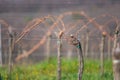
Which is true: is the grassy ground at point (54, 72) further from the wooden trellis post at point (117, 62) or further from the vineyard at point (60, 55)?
the wooden trellis post at point (117, 62)

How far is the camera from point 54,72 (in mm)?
11711

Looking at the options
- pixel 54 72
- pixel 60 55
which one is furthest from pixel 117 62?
pixel 54 72

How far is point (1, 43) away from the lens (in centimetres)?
1780

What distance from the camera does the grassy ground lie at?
33.8 feet

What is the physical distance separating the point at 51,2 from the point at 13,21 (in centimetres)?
202

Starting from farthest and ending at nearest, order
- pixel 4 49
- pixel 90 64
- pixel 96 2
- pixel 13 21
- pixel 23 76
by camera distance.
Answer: pixel 96 2
pixel 13 21
pixel 4 49
pixel 90 64
pixel 23 76

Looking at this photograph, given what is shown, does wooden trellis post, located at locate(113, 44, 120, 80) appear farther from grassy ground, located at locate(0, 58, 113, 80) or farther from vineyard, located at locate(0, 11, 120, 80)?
grassy ground, located at locate(0, 58, 113, 80)

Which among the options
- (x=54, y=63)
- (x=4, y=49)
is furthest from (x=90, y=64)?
(x=4, y=49)

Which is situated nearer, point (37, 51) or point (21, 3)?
point (37, 51)

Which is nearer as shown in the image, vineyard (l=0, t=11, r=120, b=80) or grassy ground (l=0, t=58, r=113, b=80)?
vineyard (l=0, t=11, r=120, b=80)

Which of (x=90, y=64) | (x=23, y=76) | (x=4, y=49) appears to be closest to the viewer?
(x=23, y=76)

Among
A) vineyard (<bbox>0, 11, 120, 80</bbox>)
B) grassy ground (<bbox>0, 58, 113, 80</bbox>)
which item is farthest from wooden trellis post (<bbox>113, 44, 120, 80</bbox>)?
grassy ground (<bbox>0, 58, 113, 80</bbox>)

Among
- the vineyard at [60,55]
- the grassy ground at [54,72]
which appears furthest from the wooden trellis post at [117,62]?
the grassy ground at [54,72]

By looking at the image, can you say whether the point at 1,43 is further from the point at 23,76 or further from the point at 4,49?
the point at 23,76
